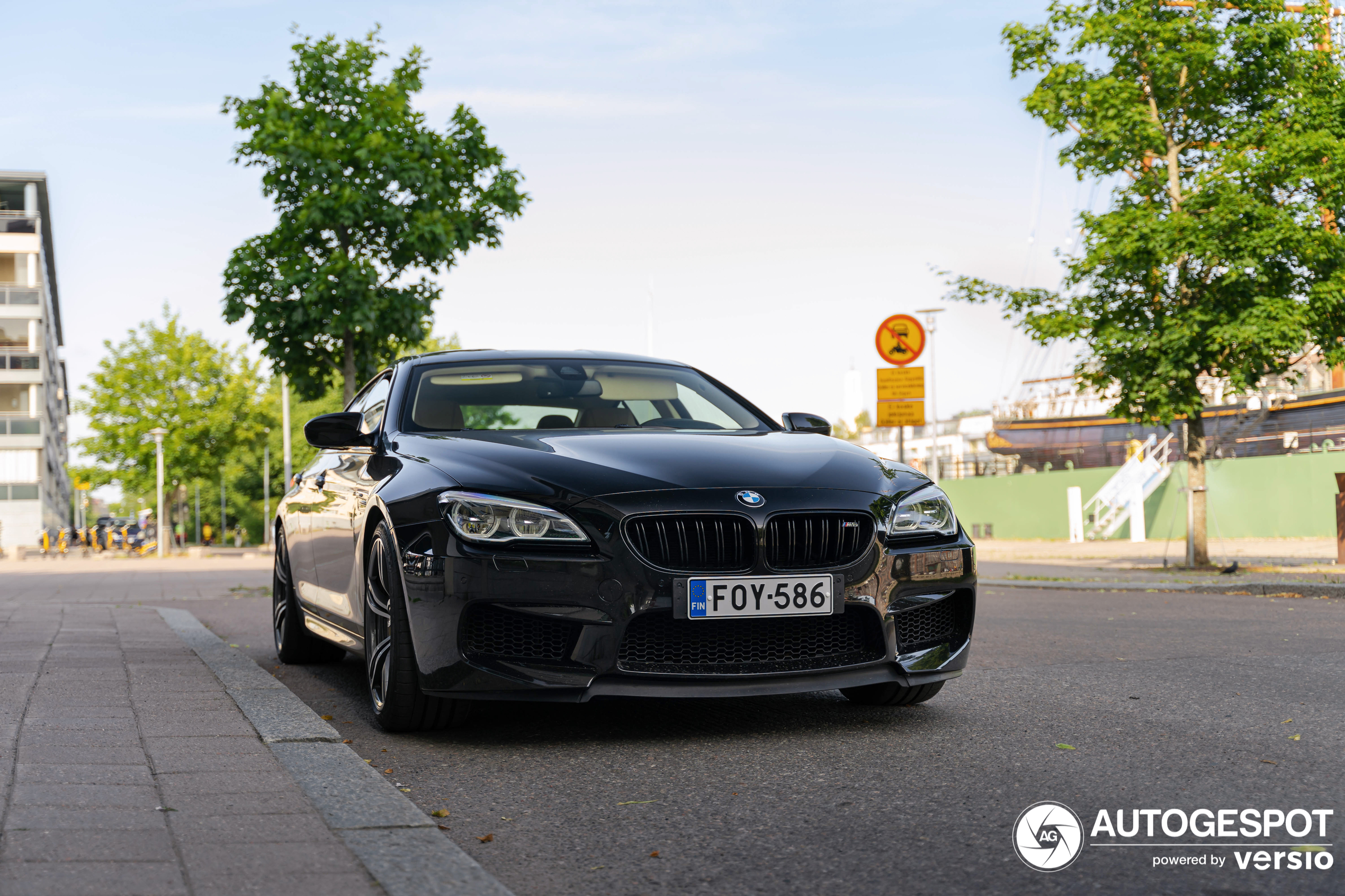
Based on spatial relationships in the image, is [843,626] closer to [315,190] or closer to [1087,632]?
[1087,632]

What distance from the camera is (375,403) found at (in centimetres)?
624

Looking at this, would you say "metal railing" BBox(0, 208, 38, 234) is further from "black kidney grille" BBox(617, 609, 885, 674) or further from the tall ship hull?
"black kidney grille" BBox(617, 609, 885, 674)

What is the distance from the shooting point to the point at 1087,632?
859 cm

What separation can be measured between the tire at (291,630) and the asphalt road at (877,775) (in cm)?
25

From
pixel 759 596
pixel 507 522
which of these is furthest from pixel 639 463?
pixel 759 596

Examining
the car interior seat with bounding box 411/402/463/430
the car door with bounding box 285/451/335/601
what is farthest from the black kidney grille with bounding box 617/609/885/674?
the car door with bounding box 285/451/335/601

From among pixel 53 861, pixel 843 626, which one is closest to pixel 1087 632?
pixel 843 626

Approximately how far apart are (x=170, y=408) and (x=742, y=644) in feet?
147

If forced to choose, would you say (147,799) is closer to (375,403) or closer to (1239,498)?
(375,403)

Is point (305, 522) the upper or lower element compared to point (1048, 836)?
upper

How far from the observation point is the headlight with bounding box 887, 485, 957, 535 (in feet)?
15.5

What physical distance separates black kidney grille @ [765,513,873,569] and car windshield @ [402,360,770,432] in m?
1.21

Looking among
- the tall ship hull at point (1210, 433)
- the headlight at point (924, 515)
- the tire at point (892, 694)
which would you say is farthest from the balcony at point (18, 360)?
the headlight at point (924, 515)

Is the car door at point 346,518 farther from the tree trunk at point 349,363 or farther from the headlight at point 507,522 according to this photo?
the tree trunk at point 349,363
